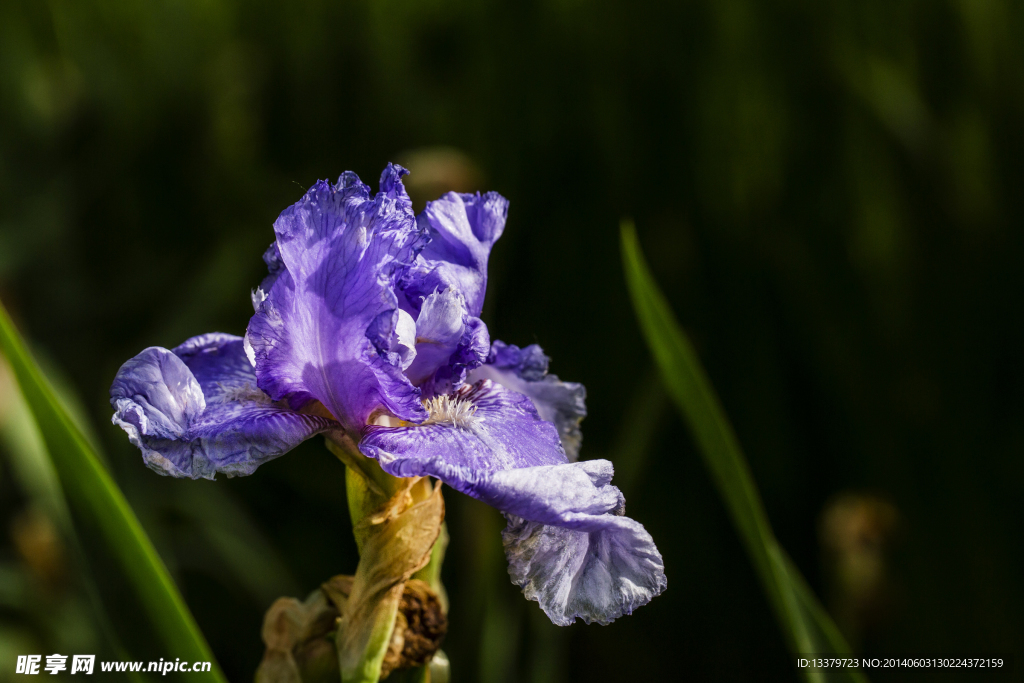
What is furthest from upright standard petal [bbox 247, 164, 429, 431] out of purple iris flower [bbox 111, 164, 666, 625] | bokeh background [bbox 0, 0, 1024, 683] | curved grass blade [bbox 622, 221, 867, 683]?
bokeh background [bbox 0, 0, 1024, 683]

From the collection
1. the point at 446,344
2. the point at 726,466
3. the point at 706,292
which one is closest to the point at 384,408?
the point at 446,344

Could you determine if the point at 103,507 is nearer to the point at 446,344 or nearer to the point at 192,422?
the point at 192,422

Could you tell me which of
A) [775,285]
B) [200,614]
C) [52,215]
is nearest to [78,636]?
[200,614]

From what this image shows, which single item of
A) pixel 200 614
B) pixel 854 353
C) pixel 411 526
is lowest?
pixel 200 614

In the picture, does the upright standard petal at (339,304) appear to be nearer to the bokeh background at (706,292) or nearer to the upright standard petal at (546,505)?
the upright standard petal at (546,505)

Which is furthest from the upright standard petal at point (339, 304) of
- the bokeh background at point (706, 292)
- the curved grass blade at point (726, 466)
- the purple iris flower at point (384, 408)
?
the bokeh background at point (706, 292)

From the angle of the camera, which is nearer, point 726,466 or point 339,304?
point 339,304

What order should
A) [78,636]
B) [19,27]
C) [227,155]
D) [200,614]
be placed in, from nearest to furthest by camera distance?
[78,636]
[200,614]
[227,155]
[19,27]

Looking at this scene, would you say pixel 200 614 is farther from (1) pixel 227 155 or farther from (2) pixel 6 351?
(2) pixel 6 351
